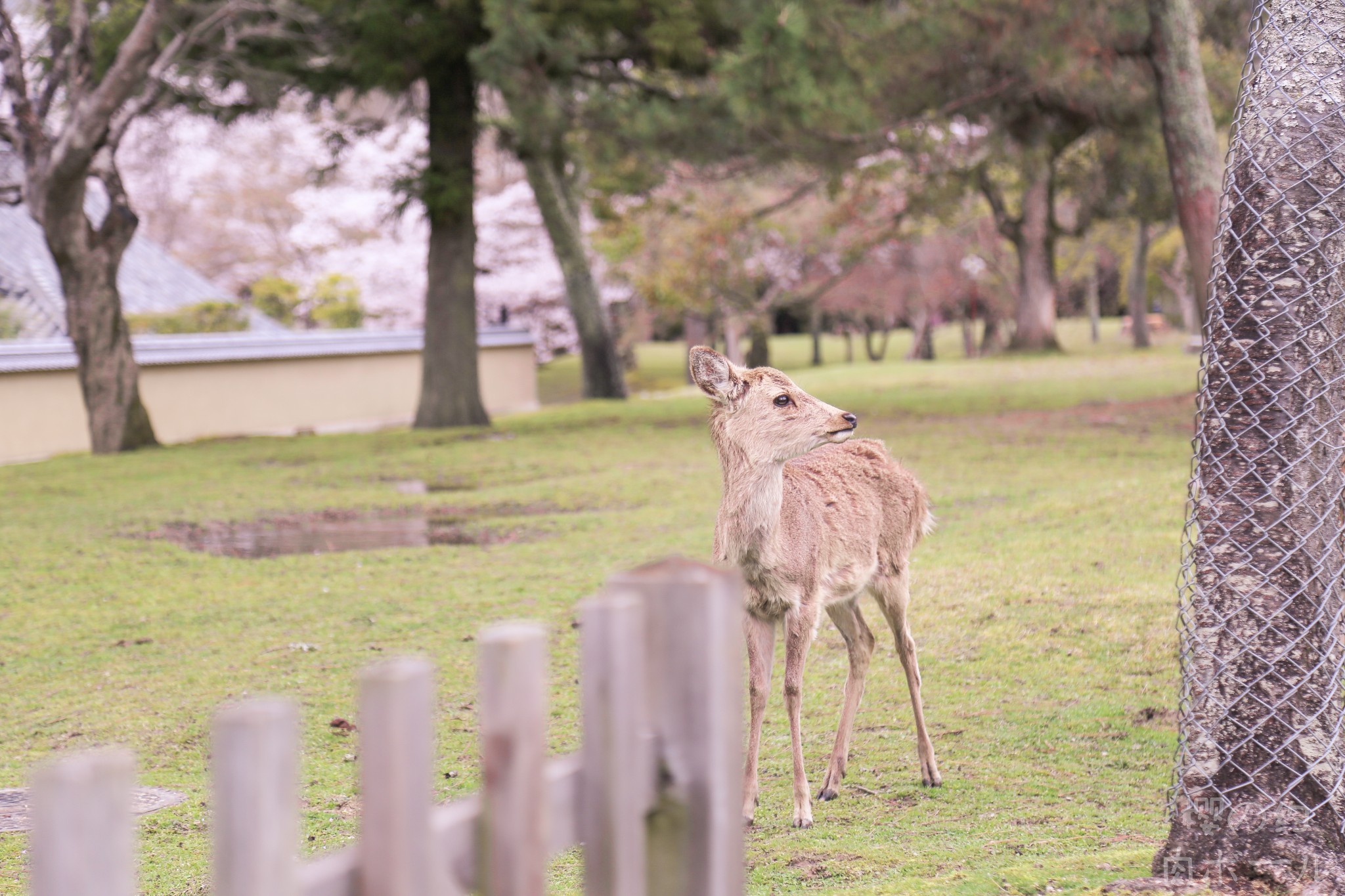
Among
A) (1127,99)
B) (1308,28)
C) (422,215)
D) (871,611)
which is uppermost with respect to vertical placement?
(1127,99)

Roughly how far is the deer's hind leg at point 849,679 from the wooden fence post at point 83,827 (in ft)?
13.1

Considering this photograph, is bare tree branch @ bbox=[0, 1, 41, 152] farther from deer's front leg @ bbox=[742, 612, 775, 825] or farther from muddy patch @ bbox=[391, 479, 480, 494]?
deer's front leg @ bbox=[742, 612, 775, 825]

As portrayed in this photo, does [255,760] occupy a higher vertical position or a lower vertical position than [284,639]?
higher

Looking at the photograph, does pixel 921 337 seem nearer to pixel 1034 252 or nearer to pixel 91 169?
pixel 1034 252

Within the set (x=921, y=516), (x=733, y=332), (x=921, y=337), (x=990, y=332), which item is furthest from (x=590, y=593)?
(x=990, y=332)

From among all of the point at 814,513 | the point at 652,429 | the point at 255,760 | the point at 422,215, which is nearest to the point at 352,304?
the point at 422,215

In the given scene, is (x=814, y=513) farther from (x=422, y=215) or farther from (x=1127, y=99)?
(x=1127, y=99)

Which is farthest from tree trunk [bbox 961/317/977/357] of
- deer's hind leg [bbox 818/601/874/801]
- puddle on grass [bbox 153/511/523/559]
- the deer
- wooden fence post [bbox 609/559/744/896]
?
wooden fence post [bbox 609/559/744/896]

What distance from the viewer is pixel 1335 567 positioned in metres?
3.83

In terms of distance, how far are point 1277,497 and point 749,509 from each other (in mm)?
1781

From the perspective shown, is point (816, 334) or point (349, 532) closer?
point (349, 532)

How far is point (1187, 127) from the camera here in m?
13.3

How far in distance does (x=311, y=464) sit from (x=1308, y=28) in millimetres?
14184

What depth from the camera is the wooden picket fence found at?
4.65ft
